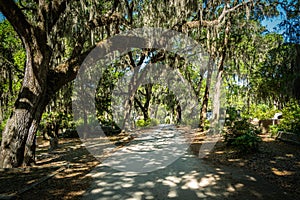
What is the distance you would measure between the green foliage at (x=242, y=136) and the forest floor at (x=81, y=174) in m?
0.23

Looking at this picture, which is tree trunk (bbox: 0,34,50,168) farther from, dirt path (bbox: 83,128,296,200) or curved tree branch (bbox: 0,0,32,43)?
dirt path (bbox: 83,128,296,200)

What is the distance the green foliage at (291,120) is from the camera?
7609 mm

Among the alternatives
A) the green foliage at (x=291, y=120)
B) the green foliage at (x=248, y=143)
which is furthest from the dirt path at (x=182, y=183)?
the green foliage at (x=291, y=120)

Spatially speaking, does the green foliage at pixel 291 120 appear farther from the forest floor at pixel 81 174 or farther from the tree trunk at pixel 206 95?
the tree trunk at pixel 206 95

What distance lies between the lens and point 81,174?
16.1 feet

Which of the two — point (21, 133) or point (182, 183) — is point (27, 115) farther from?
point (182, 183)

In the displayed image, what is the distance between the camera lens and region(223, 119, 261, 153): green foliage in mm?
6145

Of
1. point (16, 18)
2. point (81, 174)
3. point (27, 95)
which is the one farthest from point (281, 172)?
point (16, 18)

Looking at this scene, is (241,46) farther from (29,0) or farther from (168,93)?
(168,93)

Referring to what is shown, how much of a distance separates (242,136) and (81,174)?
14.5ft

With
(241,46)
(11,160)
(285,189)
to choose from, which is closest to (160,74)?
(241,46)

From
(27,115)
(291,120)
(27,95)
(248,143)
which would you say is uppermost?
(27,95)

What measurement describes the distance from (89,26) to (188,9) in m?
3.59

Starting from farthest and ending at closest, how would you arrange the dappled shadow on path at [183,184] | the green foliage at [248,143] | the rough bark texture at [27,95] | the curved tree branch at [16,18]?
the green foliage at [248,143] < the rough bark texture at [27,95] < the curved tree branch at [16,18] < the dappled shadow on path at [183,184]
